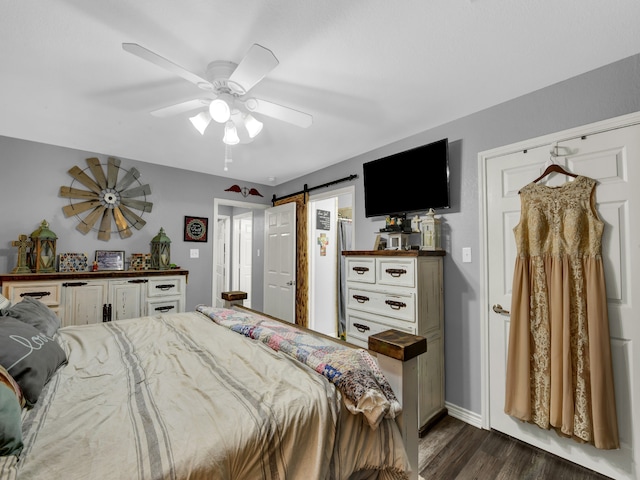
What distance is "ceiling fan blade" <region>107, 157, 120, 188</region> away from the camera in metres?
3.51

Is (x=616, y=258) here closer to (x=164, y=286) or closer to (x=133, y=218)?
(x=164, y=286)

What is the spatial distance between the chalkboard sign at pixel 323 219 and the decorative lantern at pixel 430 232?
6.46 feet

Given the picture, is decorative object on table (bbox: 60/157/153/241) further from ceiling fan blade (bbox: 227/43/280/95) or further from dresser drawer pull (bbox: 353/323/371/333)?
dresser drawer pull (bbox: 353/323/371/333)

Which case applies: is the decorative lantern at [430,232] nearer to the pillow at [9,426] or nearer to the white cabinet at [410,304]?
the white cabinet at [410,304]

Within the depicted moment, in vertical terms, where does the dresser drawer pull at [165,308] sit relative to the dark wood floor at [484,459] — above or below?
above

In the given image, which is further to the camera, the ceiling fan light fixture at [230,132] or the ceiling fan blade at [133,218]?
the ceiling fan blade at [133,218]

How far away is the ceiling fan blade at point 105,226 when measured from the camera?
3477 millimetres

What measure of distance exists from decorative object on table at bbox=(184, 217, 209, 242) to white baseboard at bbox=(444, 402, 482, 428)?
11.5 feet

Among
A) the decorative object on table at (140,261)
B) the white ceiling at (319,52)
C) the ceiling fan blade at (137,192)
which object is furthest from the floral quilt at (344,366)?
the ceiling fan blade at (137,192)

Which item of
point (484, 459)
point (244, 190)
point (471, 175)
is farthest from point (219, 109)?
point (244, 190)

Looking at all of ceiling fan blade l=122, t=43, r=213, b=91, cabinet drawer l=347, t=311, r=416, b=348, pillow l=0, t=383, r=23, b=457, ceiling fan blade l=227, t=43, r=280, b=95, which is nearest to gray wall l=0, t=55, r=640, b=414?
cabinet drawer l=347, t=311, r=416, b=348

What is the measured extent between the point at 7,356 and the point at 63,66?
1.74 metres

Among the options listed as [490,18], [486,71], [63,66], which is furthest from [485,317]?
[63,66]

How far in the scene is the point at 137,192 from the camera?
3693 millimetres
